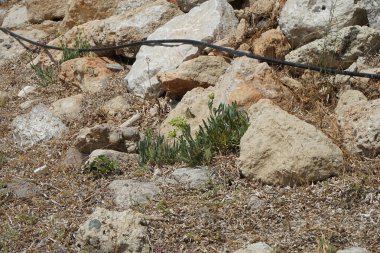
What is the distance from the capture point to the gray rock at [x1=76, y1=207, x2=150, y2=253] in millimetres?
3736

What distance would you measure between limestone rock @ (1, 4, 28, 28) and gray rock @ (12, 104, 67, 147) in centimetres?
295

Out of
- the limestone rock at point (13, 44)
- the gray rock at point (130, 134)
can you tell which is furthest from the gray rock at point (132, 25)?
the gray rock at point (130, 134)

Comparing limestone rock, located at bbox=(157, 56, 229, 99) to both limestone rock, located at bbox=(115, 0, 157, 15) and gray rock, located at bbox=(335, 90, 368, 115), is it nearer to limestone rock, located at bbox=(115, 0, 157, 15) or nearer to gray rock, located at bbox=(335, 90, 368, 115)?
gray rock, located at bbox=(335, 90, 368, 115)

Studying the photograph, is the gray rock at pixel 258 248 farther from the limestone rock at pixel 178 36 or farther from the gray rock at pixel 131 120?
the limestone rock at pixel 178 36

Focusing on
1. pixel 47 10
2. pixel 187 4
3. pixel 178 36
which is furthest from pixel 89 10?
pixel 178 36

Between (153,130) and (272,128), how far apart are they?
148 cm

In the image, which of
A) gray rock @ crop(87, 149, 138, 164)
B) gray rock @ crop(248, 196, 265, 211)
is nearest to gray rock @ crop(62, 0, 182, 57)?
gray rock @ crop(87, 149, 138, 164)

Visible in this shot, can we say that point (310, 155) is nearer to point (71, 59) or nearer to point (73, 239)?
point (73, 239)

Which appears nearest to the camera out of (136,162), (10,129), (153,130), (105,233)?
(105,233)

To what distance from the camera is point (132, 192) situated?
433 cm

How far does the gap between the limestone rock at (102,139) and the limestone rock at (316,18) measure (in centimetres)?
165

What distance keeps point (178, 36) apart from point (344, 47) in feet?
5.56

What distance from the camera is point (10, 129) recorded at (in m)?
6.07

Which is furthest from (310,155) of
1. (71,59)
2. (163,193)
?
(71,59)
